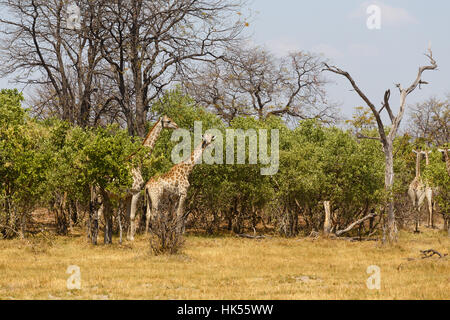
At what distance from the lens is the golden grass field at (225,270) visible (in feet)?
28.8

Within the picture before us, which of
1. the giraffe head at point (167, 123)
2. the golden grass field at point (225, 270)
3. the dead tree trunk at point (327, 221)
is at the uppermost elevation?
the giraffe head at point (167, 123)

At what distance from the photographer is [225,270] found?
36.9ft

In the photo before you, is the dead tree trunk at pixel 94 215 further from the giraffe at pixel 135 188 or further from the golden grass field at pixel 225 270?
the giraffe at pixel 135 188

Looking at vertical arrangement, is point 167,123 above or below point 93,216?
above

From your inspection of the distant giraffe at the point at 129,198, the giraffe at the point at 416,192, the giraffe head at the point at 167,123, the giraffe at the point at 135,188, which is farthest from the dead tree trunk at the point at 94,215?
the giraffe at the point at 416,192

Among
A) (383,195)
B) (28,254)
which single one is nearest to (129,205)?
(28,254)

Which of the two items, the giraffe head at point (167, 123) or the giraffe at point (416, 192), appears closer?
the giraffe head at point (167, 123)

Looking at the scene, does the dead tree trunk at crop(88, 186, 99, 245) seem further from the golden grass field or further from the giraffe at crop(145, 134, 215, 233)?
the giraffe at crop(145, 134, 215, 233)

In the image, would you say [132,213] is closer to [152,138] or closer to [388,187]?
[152,138]

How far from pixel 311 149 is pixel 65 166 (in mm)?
8193

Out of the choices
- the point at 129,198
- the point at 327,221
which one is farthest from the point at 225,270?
the point at 327,221

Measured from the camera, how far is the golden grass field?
877 cm

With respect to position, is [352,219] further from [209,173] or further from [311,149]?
[209,173]
